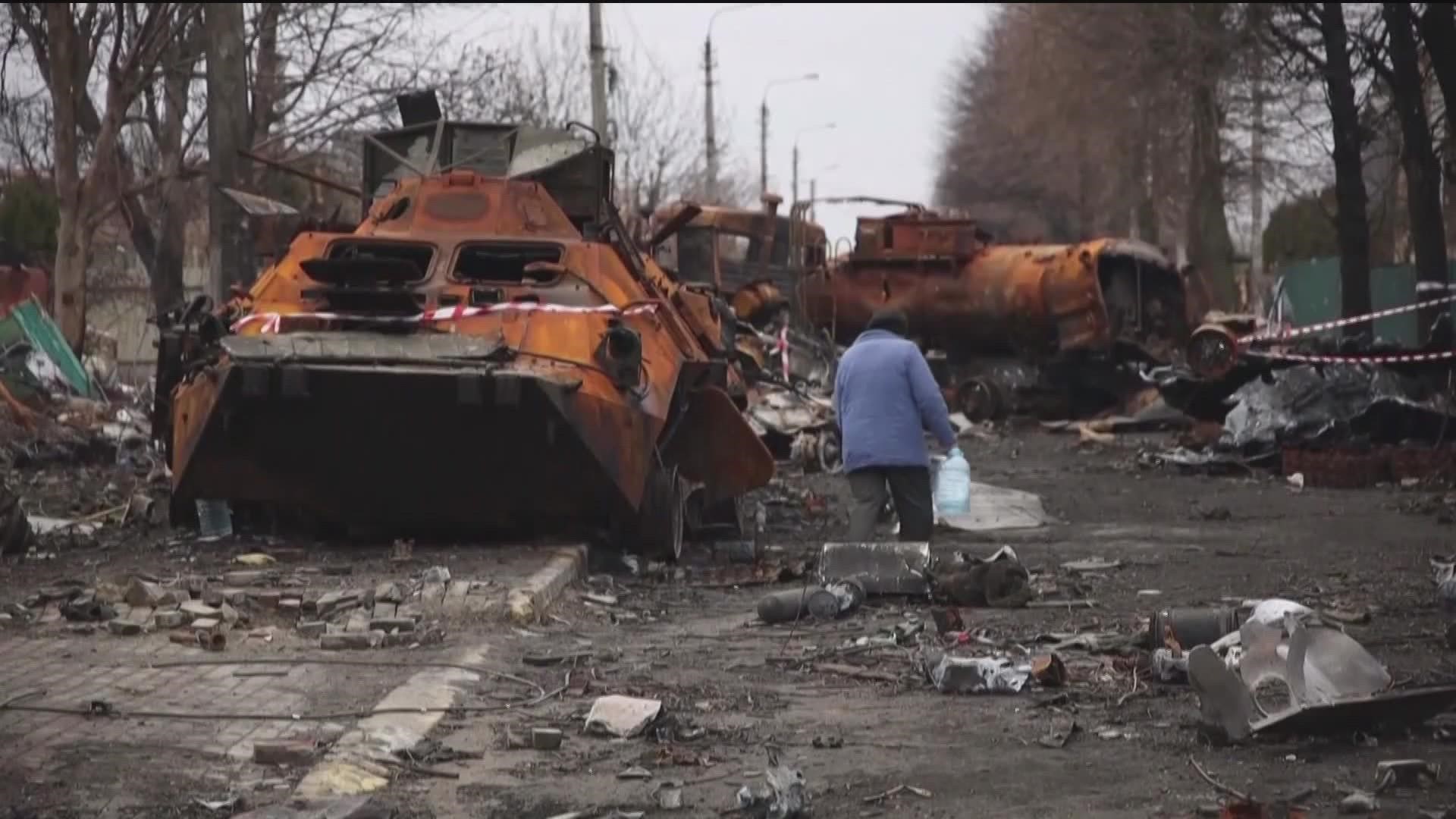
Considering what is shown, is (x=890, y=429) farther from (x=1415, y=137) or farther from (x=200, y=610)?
(x=1415, y=137)

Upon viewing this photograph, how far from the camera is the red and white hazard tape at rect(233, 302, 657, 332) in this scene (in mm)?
11758

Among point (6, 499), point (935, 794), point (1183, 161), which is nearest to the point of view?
point (935, 794)

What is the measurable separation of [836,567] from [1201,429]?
12.0 metres

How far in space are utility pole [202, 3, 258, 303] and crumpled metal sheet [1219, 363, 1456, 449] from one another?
887 cm

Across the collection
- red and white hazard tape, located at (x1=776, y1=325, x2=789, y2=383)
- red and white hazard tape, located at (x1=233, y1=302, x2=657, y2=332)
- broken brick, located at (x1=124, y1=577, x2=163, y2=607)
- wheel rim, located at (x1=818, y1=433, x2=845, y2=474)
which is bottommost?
wheel rim, located at (x1=818, y1=433, x2=845, y2=474)

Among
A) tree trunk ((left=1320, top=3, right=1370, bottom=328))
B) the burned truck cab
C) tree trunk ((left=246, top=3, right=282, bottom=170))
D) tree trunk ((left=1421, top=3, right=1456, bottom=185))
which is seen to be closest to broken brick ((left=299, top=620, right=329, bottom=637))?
tree trunk ((left=1421, top=3, right=1456, bottom=185))

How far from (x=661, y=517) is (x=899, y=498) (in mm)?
1375

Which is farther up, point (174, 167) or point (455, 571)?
point (174, 167)

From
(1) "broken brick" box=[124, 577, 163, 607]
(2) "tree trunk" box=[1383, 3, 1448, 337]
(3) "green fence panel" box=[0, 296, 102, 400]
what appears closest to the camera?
(1) "broken brick" box=[124, 577, 163, 607]

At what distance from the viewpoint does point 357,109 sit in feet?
87.1

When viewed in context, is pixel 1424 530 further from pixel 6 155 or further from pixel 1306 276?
pixel 1306 276

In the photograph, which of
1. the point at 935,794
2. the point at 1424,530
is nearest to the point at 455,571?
the point at 935,794

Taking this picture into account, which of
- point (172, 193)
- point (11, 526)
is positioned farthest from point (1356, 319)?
point (11, 526)

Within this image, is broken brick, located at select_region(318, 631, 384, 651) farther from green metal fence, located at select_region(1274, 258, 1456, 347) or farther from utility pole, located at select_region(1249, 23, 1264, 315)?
green metal fence, located at select_region(1274, 258, 1456, 347)
